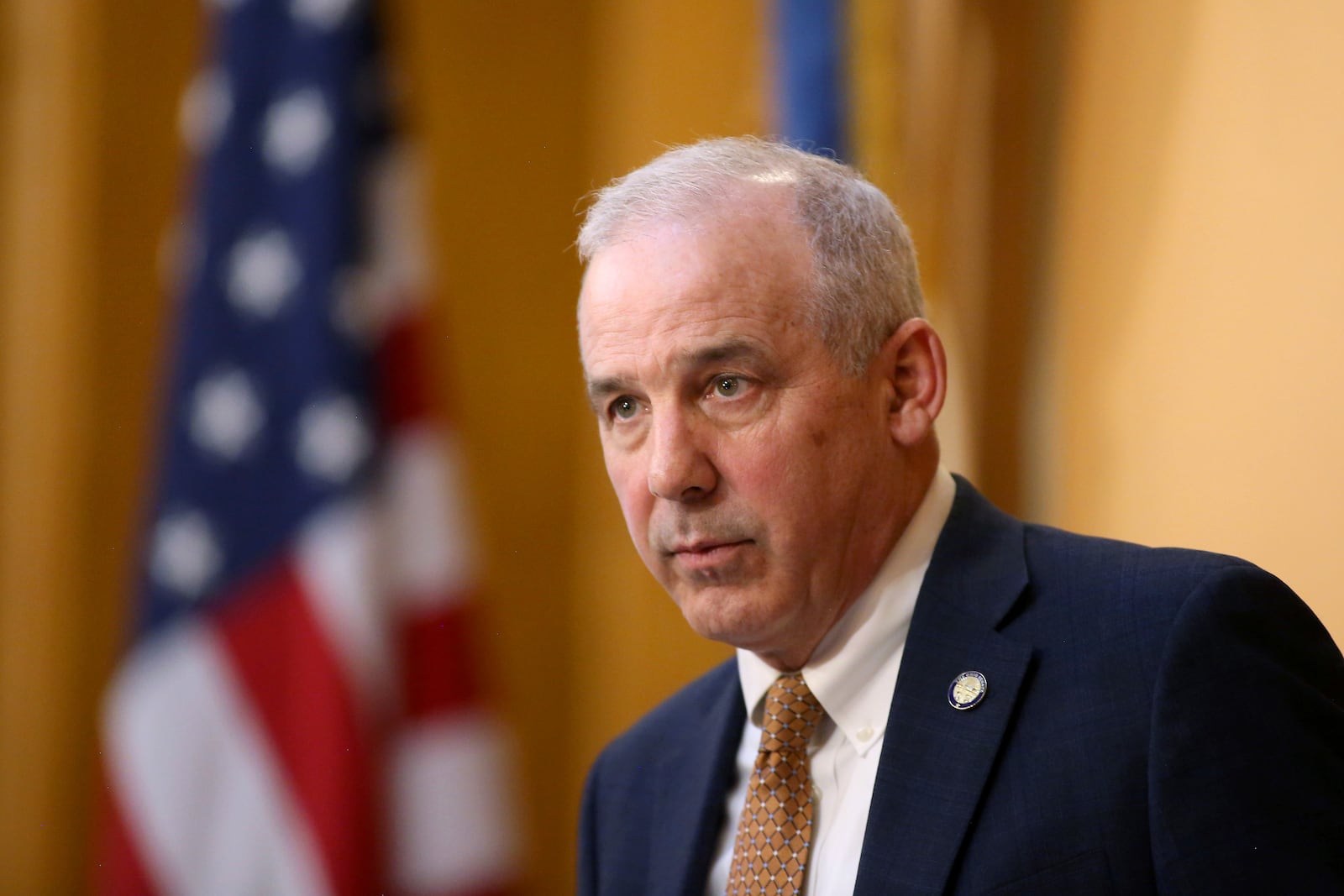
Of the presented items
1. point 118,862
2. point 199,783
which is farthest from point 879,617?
point 118,862

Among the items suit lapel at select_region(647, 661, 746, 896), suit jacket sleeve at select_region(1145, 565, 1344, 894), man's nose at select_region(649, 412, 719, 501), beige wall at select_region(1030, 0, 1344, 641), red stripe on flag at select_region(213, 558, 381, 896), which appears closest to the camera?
suit jacket sleeve at select_region(1145, 565, 1344, 894)

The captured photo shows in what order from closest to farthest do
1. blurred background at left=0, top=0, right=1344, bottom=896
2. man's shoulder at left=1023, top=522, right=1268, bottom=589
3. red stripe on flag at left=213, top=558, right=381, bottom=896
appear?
man's shoulder at left=1023, top=522, right=1268, bottom=589 < blurred background at left=0, top=0, right=1344, bottom=896 < red stripe on flag at left=213, top=558, right=381, bottom=896

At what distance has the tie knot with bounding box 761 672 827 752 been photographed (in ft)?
5.84

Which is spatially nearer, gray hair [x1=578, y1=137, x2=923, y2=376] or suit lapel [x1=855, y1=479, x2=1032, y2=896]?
suit lapel [x1=855, y1=479, x2=1032, y2=896]

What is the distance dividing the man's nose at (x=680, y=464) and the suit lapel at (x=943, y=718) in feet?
1.09

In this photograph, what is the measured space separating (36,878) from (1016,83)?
3475 mm

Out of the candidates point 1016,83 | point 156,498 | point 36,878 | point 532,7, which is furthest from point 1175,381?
point 36,878

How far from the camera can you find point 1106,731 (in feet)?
4.80

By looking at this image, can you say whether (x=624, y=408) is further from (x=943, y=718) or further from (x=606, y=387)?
(x=943, y=718)

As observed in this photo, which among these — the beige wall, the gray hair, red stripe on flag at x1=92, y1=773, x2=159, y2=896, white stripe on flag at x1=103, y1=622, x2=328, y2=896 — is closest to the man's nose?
the gray hair

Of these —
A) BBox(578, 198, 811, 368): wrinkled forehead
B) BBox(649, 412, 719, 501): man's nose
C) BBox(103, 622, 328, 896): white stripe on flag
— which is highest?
BBox(578, 198, 811, 368): wrinkled forehead

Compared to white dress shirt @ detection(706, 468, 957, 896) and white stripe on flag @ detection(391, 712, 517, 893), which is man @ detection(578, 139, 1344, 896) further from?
white stripe on flag @ detection(391, 712, 517, 893)

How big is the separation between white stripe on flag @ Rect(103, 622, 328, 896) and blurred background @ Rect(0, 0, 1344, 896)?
0.06 m

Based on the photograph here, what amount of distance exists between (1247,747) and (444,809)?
87.6 inches
